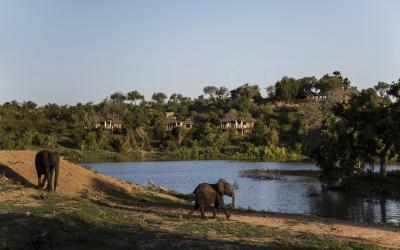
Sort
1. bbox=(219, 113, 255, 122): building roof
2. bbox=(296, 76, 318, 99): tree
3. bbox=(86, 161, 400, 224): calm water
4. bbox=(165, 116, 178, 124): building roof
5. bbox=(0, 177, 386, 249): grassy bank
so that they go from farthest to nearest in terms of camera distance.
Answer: bbox=(296, 76, 318, 99): tree
bbox=(165, 116, 178, 124): building roof
bbox=(219, 113, 255, 122): building roof
bbox=(86, 161, 400, 224): calm water
bbox=(0, 177, 386, 249): grassy bank

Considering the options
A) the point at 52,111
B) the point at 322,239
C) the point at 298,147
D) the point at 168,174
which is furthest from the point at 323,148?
the point at 52,111

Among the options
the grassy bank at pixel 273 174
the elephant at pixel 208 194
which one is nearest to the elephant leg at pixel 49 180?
the elephant at pixel 208 194

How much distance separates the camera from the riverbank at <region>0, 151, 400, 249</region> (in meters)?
14.2

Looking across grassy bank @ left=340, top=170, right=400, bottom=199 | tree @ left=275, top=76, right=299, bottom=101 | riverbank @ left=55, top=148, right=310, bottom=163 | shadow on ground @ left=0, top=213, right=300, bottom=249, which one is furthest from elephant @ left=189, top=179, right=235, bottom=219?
tree @ left=275, top=76, right=299, bottom=101

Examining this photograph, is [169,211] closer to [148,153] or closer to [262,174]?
[262,174]

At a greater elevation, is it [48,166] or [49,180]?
[48,166]

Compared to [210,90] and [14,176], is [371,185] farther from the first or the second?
[210,90]

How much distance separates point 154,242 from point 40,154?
9.78 meters

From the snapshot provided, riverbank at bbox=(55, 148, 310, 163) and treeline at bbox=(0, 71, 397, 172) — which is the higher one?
treeline at bbox=(0, 71, 397, 172)

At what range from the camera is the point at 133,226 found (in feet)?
54.5

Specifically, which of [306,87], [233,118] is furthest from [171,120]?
[306,87]

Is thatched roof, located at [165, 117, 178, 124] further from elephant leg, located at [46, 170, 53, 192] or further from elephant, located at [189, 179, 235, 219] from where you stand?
elephant, located at [189, 179, 235, 219]

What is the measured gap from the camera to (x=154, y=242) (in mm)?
14609

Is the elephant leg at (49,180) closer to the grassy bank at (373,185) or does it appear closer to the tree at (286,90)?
the grassy bank at (373,185)
